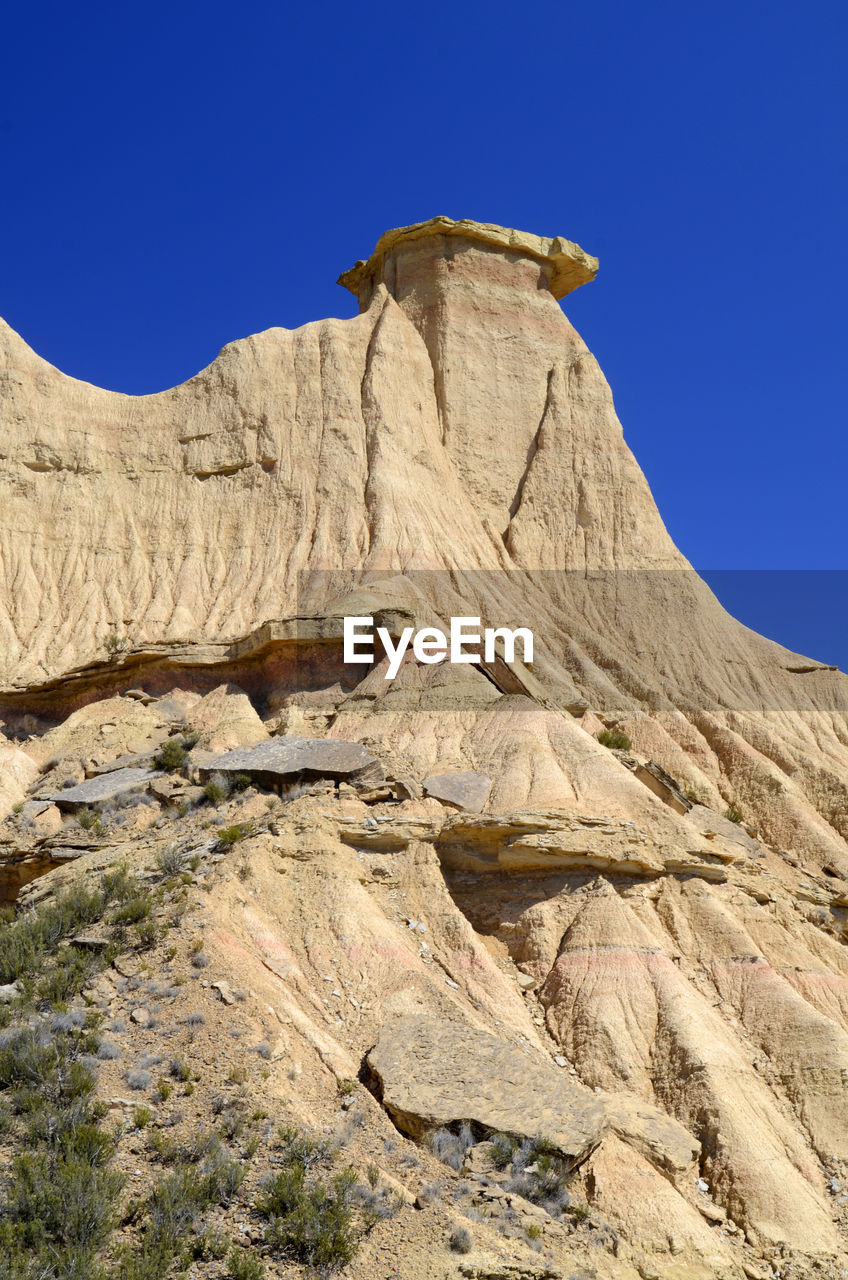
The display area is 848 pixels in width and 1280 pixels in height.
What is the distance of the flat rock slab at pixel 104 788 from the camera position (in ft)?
88.1

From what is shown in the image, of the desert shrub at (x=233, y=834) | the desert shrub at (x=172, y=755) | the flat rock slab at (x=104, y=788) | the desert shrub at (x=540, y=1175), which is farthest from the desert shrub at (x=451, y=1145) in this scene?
the desert shrub at (x=172, y=755)

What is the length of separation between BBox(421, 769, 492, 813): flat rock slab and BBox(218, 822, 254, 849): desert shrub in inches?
151

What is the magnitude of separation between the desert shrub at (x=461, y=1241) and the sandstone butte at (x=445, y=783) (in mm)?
203

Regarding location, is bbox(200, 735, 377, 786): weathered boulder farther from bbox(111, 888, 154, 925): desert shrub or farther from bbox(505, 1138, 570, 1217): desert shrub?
bbox(505, 1138, 570, 1217): desert shrub

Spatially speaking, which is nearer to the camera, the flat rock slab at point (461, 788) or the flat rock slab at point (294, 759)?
the flat rock slab at point (461, 788)

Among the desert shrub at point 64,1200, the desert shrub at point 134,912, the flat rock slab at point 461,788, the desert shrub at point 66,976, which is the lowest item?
the desert shrub at point 64,1200

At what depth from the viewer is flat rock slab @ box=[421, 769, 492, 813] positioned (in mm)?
23766

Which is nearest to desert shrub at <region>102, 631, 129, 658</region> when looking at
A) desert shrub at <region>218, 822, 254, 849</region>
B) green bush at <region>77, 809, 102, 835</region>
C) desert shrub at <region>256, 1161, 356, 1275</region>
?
green bush at <region>77, 809, 102, 835</region>

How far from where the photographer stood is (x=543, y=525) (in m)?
44.1

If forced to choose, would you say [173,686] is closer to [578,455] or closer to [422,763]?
[422,763]

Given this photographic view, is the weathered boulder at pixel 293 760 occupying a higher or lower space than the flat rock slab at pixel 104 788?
higher

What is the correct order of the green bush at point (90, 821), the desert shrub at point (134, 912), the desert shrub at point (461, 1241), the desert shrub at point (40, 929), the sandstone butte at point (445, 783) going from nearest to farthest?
the desert shrub at point (461, 1241) < the sandstone butte at point (445, 783) < the desert shrub at point (40, 929) < the desert shrub at point (134, 912) < the green bush at point (90, 821)

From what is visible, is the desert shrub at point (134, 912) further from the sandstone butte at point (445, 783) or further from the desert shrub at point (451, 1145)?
the desert shrub at point (451, 1145)

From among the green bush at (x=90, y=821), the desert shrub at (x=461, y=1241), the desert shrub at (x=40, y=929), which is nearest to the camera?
the desert shrub at (x=461, y=1241)
